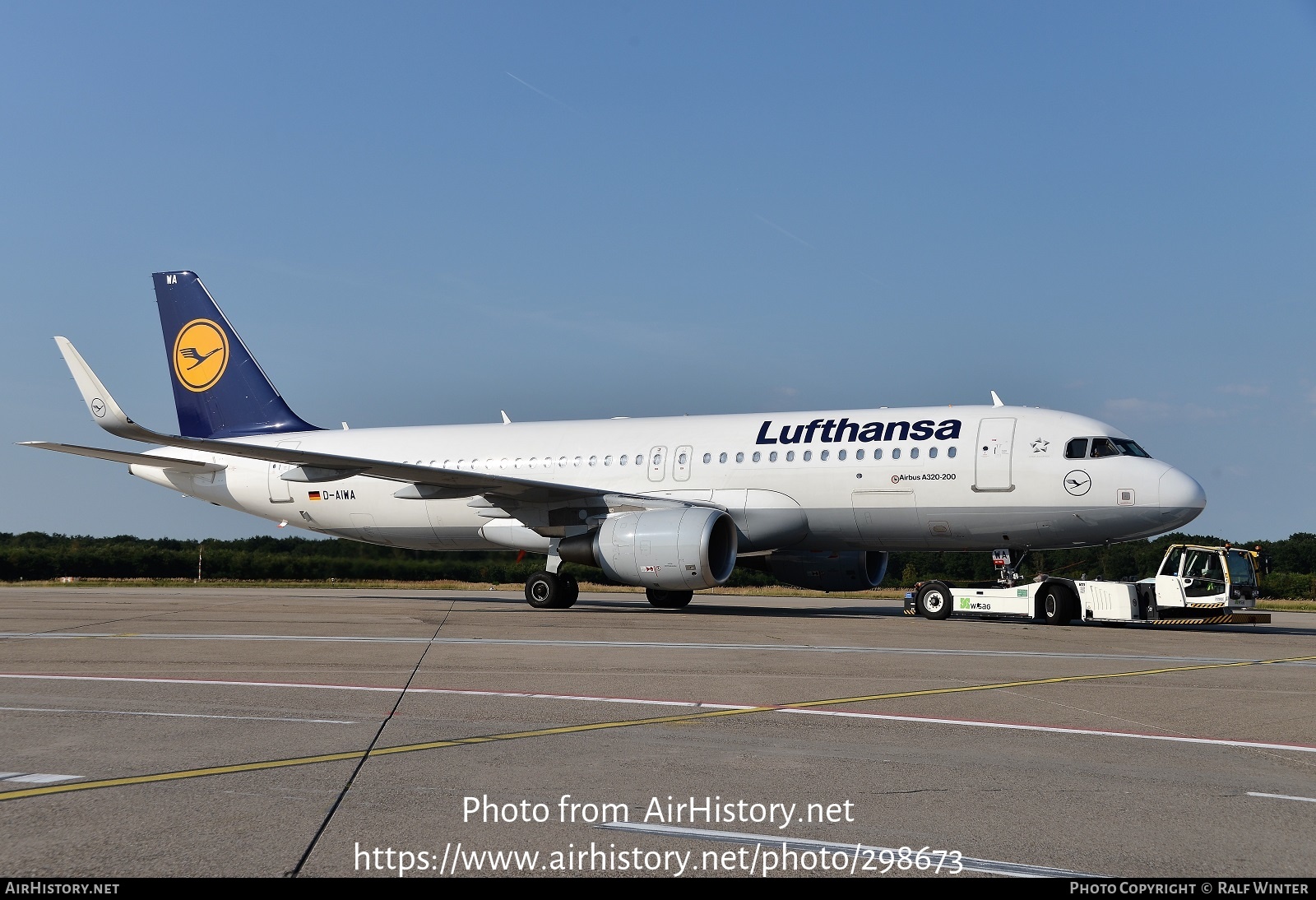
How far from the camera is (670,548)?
19562 millimetres

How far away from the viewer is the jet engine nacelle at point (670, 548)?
1942 centimetres

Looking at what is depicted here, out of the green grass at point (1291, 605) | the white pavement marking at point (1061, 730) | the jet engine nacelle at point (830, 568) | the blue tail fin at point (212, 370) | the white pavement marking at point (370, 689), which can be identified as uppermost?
the blue tail fin at point (212, 370)

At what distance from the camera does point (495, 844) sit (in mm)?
4523

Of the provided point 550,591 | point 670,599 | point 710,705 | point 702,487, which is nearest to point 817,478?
point 702,487

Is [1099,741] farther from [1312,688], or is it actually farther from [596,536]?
[596,536]

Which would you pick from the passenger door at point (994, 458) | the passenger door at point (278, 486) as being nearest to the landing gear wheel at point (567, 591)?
the passenger door at point (278, 486)

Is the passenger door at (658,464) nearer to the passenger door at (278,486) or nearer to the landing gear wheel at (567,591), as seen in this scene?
the landing gear wheel at (567,591)

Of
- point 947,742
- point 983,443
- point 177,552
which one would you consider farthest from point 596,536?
point 177,552

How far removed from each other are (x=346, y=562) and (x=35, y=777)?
26.7m

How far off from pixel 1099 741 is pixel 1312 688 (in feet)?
15.1

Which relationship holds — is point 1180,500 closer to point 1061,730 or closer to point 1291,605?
point 1061,730

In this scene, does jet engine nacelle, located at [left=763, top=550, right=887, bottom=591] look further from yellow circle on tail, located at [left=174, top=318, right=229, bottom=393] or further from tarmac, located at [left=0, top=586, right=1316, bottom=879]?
yellow circle on tail, located at [left=174, top=318, right=229, bottom=393]

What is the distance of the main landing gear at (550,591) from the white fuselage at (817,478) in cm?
135

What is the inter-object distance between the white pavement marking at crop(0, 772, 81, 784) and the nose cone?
17.1 m
